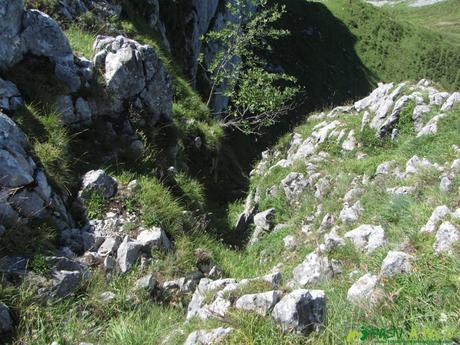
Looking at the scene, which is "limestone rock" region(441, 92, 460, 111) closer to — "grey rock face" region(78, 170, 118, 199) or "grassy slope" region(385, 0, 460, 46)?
"grey rock face" region(78, 170, 118, 199)

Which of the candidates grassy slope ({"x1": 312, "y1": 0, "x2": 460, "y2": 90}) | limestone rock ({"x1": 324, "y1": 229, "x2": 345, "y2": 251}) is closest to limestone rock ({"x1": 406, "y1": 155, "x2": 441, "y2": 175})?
limestone rock ({"x1": 324, "y1": 229, "x2": 345, "y2": 251})

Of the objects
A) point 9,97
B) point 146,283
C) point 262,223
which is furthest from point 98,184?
point 262,223

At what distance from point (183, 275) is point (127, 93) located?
18.8 feet

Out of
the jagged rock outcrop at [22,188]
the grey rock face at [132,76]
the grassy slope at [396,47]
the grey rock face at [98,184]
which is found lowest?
the grassy slope at [396,47]

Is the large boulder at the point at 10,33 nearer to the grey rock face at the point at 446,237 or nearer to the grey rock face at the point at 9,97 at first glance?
the grey rock face at the point at 9,97

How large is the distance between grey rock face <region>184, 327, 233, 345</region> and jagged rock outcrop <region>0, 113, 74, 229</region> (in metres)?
3.49

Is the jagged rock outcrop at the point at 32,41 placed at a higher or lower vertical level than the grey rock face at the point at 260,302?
higher

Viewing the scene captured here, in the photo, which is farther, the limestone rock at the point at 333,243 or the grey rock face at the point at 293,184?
the grey rock face at the point at 293,184

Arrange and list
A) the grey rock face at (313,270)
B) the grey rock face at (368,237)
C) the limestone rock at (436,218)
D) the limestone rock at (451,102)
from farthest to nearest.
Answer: the limestone rock at (451,102) → the grey rock face at (368,237) → the grey rock face at (313,270) → the limestone rock at (436,218)

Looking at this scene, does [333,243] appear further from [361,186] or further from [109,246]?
[109,246]

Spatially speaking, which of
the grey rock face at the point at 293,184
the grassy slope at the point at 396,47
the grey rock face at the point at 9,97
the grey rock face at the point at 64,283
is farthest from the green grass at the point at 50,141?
the grassy slope at the point at 396,47

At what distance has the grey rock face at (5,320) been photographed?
4.86 metres

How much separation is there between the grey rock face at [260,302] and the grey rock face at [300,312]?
15cm

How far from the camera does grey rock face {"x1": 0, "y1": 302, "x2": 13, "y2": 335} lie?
191 inches
